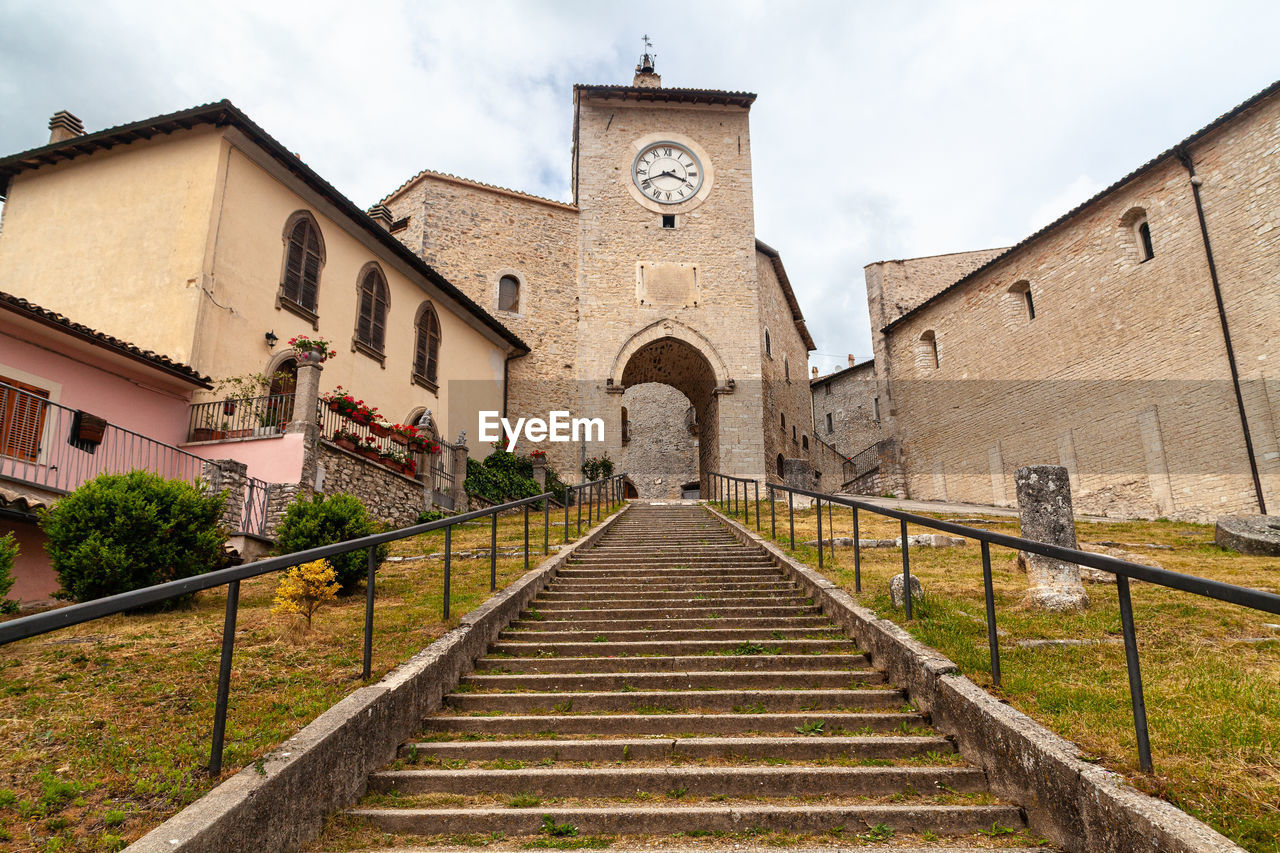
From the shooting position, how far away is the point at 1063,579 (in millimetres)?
6645

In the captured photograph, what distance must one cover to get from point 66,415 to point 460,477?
8.52m

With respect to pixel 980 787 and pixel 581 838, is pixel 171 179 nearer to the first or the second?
pixel 581 838

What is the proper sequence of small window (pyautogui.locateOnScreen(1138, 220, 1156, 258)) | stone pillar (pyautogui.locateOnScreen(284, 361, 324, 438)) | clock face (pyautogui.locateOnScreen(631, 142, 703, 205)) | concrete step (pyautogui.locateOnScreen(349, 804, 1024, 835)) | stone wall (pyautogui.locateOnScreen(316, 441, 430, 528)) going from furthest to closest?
clock face (pyautogui.locateOnScreen(631, 142, 703, 205))
small window (pyautogui.locateOnScreen(1138, 220, 1156, 258))
stone wall (pyautogui.locateOnScreen(316, 441, 430, 528))
stone pillar (pyautogui.locateOnScreen(284, 361, 324, 438))
concrete step (pyautogui.locateOnScreen(349, 804, 1024, 835))

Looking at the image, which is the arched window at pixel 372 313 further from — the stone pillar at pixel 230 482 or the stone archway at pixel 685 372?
the stone archway at pixel 685 372

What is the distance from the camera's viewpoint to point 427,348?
63.8 feet

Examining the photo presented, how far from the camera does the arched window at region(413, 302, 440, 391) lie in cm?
1888

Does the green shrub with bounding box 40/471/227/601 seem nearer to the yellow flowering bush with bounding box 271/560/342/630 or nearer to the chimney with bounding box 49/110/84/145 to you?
the yellow flowering bush with bounding box 271/560/342/630

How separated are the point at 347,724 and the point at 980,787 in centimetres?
328

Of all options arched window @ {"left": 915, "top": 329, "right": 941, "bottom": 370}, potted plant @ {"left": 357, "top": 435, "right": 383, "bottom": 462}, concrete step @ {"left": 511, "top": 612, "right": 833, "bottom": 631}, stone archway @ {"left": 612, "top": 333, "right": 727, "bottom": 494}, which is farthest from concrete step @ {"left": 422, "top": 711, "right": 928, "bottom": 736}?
arched window @ {"left": 915, "top": 329, "right": 941, "bottom": 370}

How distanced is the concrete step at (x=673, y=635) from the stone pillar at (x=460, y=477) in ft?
35.0

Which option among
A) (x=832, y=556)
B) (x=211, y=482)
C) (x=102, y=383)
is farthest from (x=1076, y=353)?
(x=102, y=383)

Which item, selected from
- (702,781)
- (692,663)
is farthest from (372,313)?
(702,781)

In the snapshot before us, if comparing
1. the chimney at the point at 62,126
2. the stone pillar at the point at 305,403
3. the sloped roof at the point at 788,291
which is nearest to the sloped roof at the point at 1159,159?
the sloped roof at the point at 788,291
